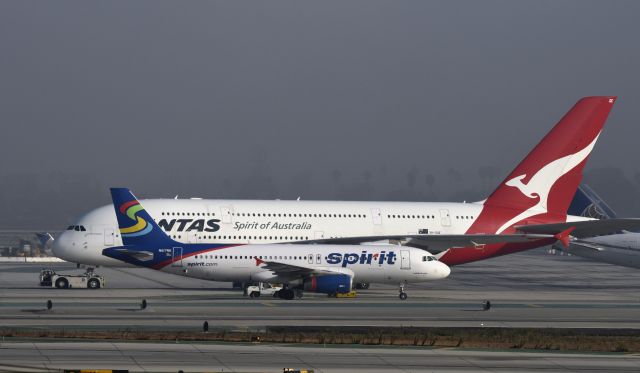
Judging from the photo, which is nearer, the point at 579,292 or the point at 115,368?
the point at 115,368

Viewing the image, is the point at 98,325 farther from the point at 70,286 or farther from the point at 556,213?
the point at 556,213

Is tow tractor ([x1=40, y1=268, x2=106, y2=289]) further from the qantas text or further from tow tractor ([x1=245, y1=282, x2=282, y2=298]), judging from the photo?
tow tractor ([x1=245, y1=282, x2=282, y2=298])

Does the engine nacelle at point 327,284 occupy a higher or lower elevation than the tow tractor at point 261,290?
higher

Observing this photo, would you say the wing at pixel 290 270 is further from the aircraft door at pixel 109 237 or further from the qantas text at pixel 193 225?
the aircraft door at pixel 109 237

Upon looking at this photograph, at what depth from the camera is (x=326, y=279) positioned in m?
61.4

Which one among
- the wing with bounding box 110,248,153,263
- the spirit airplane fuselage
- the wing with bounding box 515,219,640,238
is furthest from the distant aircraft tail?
the wing with bounding box 110,248,153,263

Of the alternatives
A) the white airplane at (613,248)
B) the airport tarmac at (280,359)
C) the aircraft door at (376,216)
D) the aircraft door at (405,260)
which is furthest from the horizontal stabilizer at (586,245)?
the airport tarmac at (280,359)

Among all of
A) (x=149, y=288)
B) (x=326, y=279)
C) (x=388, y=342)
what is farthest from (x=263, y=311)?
(x=149, y=288)

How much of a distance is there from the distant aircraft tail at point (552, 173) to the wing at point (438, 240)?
3.63 m

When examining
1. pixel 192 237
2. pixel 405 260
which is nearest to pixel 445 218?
pixel 405 260

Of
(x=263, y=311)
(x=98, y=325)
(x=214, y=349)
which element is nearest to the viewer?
(x=214, y=349)

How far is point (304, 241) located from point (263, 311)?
18.8 meters

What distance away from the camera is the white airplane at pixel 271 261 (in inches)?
2422

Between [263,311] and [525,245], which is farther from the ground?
[525,245]
